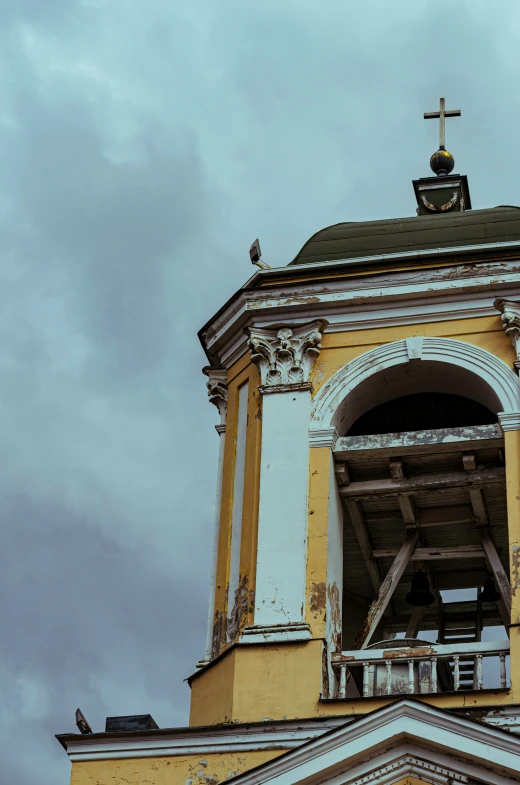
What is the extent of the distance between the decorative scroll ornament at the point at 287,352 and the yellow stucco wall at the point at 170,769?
3.74 m

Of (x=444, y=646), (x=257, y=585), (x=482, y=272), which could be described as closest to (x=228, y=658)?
(x=257, y=585)

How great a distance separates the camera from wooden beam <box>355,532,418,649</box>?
1653 centimetres

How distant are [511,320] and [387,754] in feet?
14.6

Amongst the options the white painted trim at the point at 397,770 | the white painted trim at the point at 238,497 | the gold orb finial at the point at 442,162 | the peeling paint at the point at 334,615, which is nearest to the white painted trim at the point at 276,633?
the peeling paint at the point at 334,615

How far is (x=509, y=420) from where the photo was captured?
16328 millimetres

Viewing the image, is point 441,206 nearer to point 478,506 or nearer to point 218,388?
point 218,388

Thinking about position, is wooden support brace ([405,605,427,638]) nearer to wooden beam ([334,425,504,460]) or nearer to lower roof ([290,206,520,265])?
wooden beam ([334,425,504,460])

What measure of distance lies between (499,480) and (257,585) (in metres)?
2.44

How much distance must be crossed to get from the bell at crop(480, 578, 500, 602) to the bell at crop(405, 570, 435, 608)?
24.9 inches

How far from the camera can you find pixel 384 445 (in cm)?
1672

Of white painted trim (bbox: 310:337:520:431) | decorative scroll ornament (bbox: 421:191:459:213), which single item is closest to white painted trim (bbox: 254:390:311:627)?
white painted trim (bbox: 310:337:520:431)

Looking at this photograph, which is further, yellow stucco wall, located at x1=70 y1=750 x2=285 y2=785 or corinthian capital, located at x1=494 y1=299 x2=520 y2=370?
corinthian capital, located at x1=494 y1=299 x2=520 y2=370

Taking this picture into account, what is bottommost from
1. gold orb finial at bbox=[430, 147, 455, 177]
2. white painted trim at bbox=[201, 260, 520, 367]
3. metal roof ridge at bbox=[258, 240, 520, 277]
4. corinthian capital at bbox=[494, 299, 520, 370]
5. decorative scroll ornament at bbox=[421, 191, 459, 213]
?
corinthian capital at bbox=[494, 299, 520, 370]

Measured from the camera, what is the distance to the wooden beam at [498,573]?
16.3 meters
